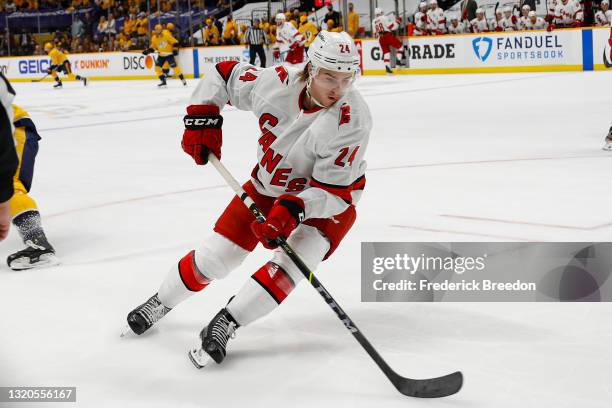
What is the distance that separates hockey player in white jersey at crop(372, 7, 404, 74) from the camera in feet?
51.7

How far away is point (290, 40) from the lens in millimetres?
15875

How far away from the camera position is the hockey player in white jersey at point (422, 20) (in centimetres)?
1620

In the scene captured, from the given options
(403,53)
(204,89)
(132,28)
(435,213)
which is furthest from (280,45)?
(204,89)

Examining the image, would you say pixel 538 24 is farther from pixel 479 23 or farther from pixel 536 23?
pixel 479 23

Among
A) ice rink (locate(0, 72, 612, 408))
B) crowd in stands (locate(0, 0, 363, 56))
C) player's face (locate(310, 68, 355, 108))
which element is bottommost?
ice rink (locate(0, 72, 612, 408))

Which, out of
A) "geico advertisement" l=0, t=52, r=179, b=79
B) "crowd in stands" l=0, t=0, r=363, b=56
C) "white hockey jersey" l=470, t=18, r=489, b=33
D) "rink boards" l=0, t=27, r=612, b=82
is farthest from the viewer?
"geico advertisement" l=0, t=52, r=179, b=79

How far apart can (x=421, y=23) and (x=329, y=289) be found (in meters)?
13.9

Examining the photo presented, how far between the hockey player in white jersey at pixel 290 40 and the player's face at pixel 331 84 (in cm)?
1337

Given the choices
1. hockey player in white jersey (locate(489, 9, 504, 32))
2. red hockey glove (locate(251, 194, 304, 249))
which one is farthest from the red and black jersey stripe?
hockey player in white jersey (locate(489, 9, 504, 32))

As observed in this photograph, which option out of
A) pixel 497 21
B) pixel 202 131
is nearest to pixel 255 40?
pixel 497 21

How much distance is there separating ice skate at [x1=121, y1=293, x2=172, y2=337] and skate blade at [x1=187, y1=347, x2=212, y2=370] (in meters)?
0.29

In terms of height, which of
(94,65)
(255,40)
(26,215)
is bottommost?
(26,215)

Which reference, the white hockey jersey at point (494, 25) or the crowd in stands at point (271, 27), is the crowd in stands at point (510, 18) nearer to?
the white hockey jersey at point (494, 25)

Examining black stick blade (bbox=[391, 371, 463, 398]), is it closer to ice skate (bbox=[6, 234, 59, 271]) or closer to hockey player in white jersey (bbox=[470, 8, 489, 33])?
ice skate (bbox=[6, 234, 59, 271])
